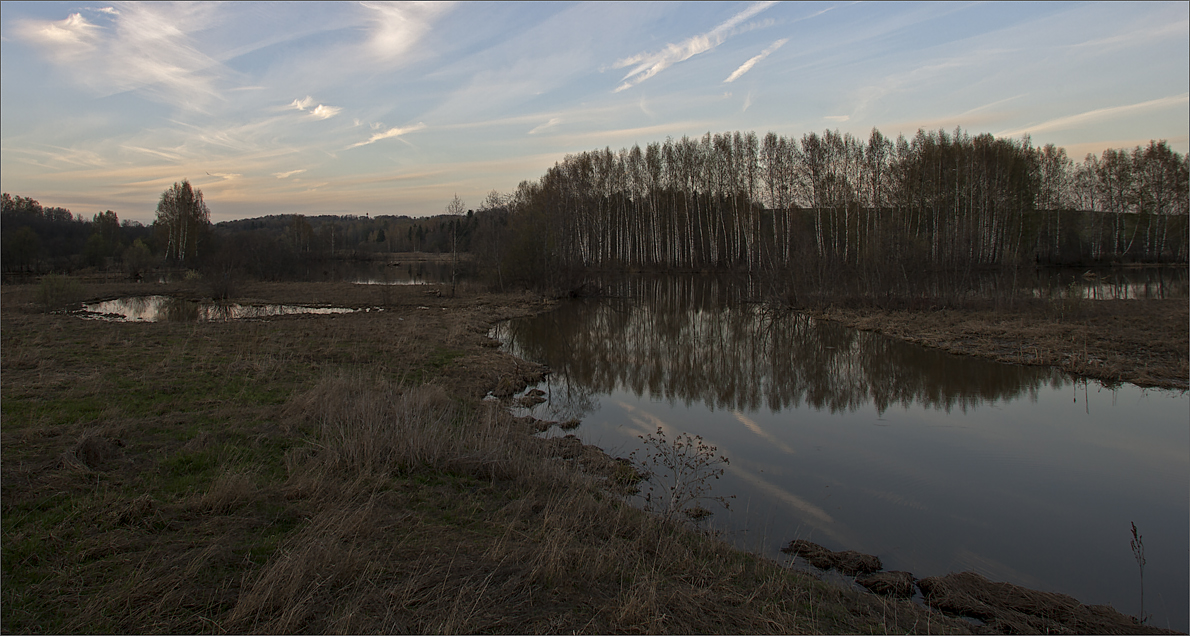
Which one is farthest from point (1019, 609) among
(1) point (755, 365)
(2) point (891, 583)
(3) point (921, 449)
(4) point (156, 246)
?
(4) point (156, 246)

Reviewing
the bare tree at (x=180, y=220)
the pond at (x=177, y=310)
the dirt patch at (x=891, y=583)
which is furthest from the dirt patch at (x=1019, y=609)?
the bare tree at (x=180, y=220)

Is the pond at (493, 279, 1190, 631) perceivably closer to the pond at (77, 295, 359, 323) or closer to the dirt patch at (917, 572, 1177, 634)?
the dirt patch at (917, 572, 1177, 634)

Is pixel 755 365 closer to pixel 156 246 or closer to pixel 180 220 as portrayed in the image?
pixel 180 220

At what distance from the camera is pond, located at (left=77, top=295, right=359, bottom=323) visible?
70.2 ft

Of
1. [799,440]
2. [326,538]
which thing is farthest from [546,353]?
[326,538]

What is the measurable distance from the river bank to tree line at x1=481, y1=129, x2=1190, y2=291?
24.8 meters

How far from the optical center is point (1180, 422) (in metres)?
9.35

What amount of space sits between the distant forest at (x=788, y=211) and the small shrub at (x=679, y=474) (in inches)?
887

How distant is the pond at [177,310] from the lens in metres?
21.4

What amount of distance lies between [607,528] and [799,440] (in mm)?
4909

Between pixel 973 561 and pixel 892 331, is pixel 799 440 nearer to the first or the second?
pixel 973 561

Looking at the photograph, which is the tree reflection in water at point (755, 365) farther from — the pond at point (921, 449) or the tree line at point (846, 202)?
the tree line at point (846, 202)

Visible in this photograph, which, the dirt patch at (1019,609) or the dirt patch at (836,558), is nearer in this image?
the dirt patch at (1019,609)

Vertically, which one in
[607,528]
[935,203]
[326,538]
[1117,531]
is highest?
[935,203]
